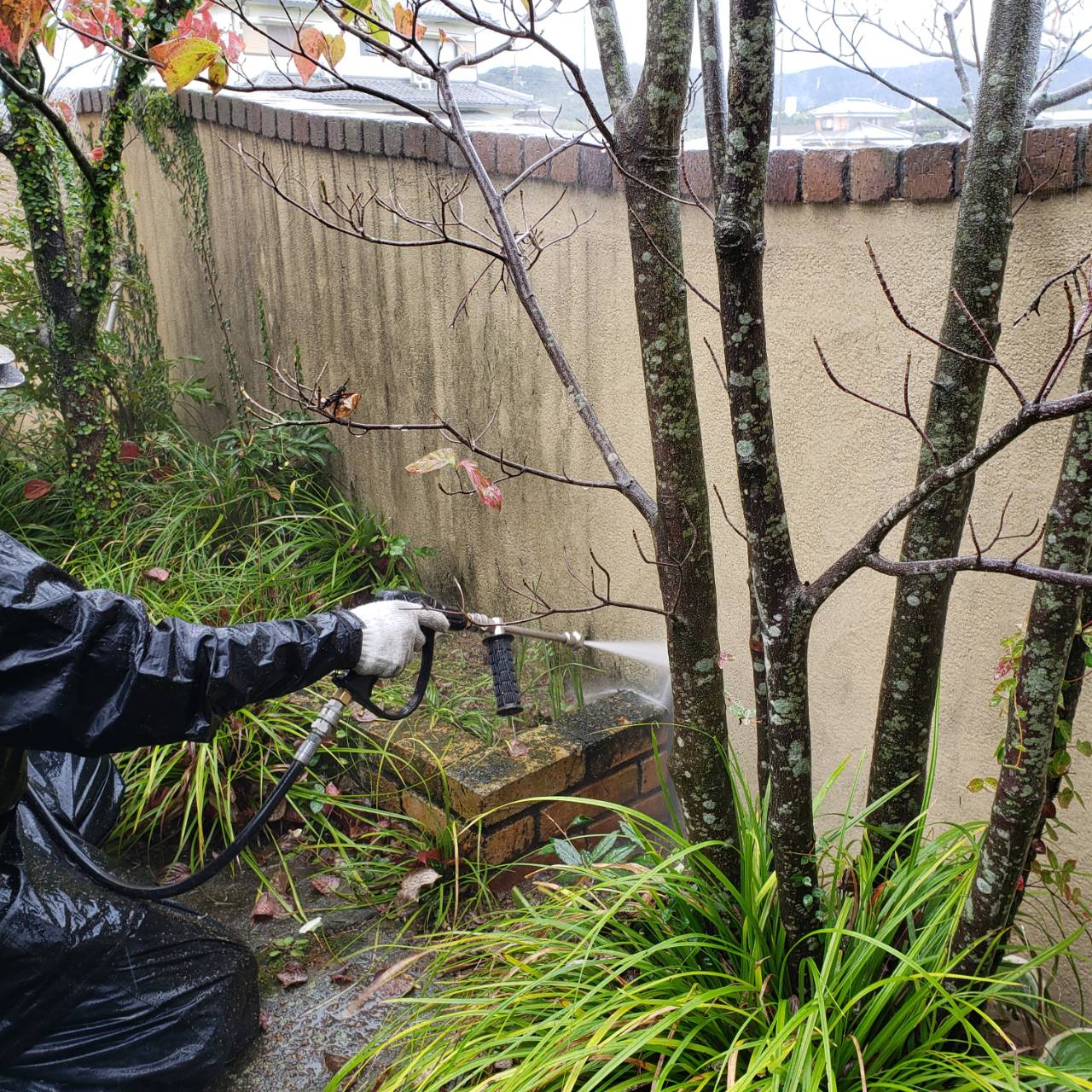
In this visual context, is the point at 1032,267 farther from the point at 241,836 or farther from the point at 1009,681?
the point at 241,836

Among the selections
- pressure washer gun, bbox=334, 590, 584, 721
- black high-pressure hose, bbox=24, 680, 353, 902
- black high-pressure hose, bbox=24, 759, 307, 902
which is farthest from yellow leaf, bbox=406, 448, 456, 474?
black high-pressure hose, bbox=24, 759, 307, 902

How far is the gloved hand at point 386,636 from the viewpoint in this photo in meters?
2.45

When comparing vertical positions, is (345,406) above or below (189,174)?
below

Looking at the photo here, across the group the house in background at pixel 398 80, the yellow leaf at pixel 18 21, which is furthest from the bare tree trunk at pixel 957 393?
the house in background at pixel 398 80

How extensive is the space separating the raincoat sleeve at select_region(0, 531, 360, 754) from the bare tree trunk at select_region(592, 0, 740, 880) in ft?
2.76

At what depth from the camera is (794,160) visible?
2635 mm

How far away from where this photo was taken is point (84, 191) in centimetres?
423

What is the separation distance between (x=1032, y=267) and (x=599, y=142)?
Answer: 137cm

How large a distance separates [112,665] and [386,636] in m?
0.60

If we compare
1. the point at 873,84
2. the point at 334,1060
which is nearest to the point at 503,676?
the point at 334,1060

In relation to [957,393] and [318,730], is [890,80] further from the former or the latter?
[318,730]

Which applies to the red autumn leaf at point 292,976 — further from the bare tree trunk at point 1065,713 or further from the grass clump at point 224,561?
the bare tree trunk at point 1065,713

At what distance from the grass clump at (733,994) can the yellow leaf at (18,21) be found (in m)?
2.67

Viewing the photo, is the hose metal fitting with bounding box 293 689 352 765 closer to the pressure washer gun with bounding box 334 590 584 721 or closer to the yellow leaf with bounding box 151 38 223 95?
the pressure washer gun with bounding box 334 590 584 721
